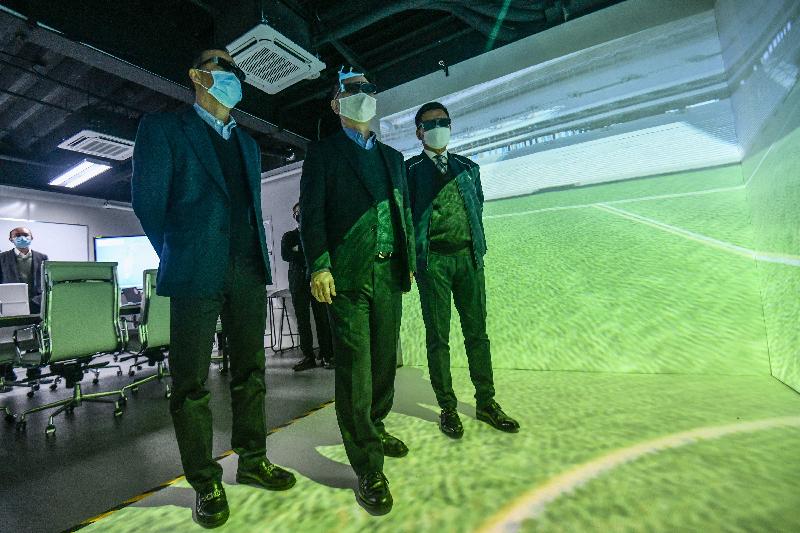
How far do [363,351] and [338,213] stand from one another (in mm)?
571

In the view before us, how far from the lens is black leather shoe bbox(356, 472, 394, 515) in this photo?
1.34 m

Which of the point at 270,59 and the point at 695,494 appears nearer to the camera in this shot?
the point at 695,494

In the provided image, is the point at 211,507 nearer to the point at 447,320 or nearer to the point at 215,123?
the point at 447,320

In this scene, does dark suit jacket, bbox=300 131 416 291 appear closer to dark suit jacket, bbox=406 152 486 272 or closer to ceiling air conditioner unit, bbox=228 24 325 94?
dark suit jacket, bbox=406 152 486 272

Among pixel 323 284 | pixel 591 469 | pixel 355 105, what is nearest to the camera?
pixel 323 284

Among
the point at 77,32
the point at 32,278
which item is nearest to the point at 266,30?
the point at 77,32

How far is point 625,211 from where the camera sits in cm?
327

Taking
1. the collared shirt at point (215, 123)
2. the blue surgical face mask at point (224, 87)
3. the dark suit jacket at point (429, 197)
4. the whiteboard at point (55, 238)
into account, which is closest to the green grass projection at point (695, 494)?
the dark suit jacket at point (429, 197)

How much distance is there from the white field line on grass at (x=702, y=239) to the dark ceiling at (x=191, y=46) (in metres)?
1.92

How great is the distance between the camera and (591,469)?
1559 mm

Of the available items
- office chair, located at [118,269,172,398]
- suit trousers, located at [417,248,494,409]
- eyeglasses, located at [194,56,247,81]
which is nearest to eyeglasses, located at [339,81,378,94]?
eyeglasses, located at [194,56,247,81]

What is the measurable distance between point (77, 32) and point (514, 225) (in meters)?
4.07

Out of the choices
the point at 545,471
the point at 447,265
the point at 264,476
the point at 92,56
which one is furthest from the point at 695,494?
the point at 92,56

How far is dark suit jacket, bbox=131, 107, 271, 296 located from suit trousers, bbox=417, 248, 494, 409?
3.69ft
